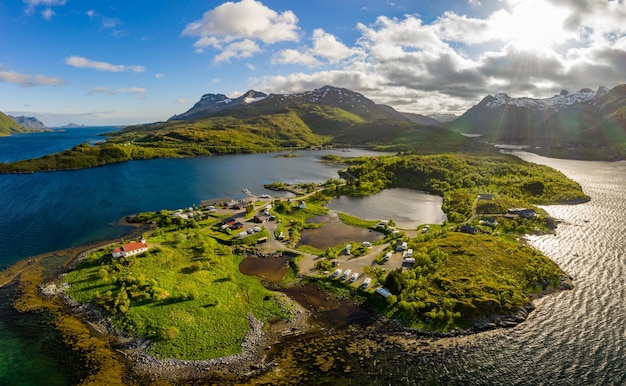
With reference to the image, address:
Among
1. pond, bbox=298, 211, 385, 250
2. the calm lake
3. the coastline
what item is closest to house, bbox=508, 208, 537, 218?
the calm lake

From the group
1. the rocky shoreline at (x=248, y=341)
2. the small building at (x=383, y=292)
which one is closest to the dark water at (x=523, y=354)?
the rocky shoreline at (x=248, y=341)

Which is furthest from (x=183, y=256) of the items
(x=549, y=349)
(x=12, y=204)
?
(x=12, y=204)

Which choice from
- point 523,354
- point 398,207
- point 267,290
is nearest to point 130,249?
point 267,290

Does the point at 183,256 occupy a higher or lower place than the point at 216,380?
higher

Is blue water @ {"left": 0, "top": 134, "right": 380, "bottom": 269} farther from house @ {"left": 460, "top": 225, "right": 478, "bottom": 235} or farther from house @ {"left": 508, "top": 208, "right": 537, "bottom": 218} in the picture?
house @ {"left": 508, "top": 208, "right": 537, "bottom": 218}

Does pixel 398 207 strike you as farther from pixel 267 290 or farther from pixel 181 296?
pixel 181 296

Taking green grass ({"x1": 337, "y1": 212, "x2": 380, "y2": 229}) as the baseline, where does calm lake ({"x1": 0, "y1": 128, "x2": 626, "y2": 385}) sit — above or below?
below

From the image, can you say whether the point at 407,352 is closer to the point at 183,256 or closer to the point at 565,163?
the point at 183,256

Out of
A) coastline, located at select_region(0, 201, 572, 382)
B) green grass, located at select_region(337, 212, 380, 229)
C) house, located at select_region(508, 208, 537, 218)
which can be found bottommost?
coastline, located at select_region(0, 201, 572, 382)
